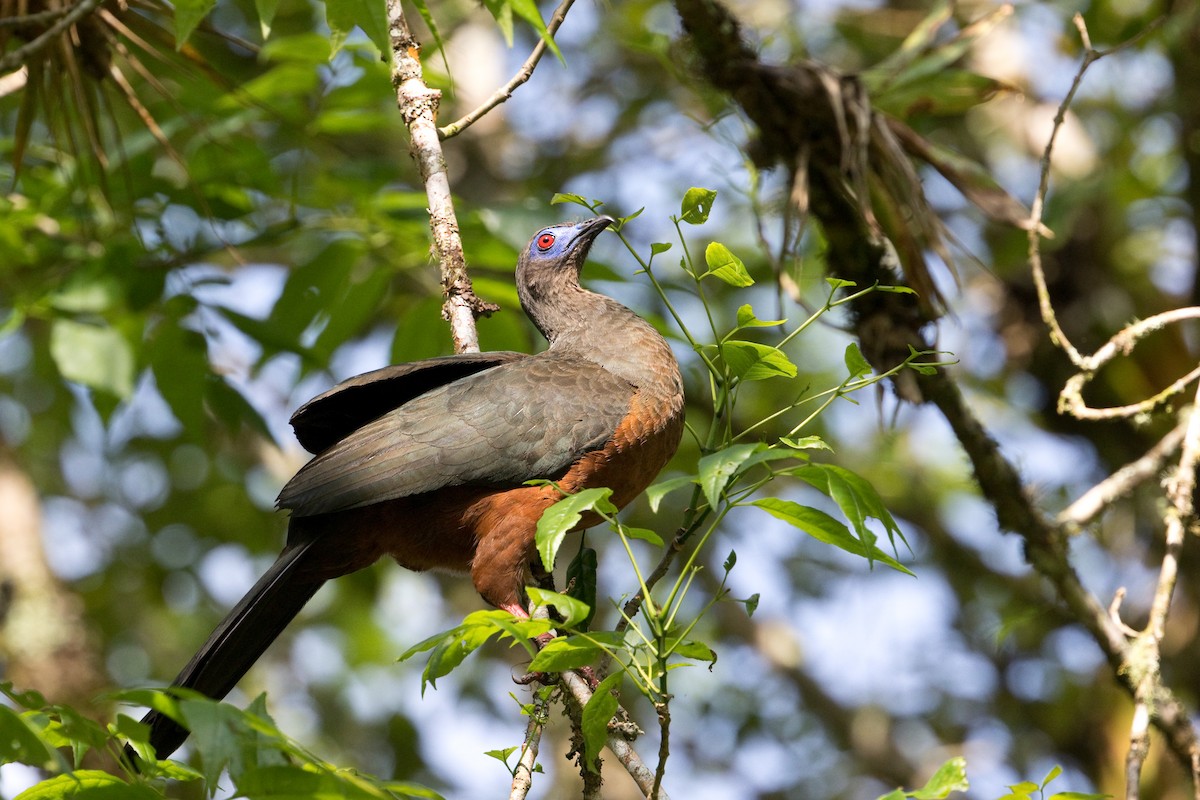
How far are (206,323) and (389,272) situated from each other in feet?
2.16

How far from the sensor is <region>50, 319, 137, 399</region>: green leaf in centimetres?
395

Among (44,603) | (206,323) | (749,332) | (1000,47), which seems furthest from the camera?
(1000,47)

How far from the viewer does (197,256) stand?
406cm

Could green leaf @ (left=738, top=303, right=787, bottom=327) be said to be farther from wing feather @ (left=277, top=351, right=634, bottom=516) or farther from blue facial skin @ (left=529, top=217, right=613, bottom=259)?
blue facial skin @ (left=529, top=217, right=613, bottom=259)

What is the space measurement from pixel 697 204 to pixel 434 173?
110 cm

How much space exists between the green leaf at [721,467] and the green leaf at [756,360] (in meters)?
0.31

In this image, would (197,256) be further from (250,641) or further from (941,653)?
(941,653)

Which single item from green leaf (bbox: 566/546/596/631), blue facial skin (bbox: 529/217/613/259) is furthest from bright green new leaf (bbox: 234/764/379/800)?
blue facial skin (bbox: 529/217/613/259)

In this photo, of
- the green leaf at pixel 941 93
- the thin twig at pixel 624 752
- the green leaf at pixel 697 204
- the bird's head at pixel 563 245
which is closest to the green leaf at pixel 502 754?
the thin twig at pixel 624 752

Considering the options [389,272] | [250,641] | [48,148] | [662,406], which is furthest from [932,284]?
[48,148]

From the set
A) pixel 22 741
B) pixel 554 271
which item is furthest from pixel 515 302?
pixel 22 741

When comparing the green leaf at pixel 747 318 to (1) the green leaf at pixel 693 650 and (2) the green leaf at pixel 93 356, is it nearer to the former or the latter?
(1) the green leaf at pixel 693 650

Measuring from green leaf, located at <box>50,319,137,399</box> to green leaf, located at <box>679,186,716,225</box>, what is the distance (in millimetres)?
2462

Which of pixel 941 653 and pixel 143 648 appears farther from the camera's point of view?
pixel 143 648
